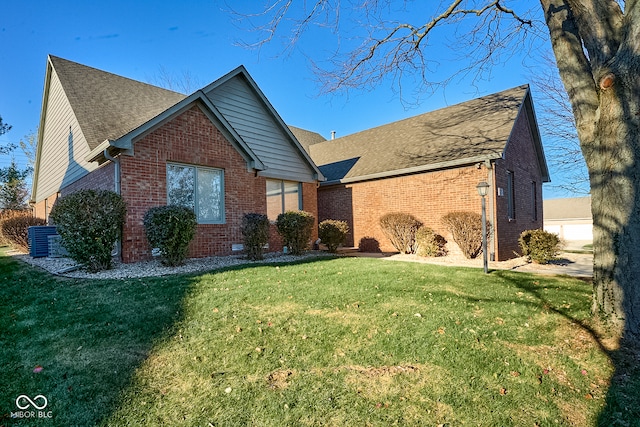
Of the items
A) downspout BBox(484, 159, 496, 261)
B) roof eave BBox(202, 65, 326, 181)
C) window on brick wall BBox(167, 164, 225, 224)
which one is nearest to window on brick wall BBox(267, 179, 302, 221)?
roof eave BBox(202, 65, 326, 181)

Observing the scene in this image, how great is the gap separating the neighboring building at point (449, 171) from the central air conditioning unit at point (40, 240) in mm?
10240

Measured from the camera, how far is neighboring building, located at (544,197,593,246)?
29.2 metres

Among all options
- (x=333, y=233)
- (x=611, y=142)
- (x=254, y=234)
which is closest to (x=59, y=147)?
(x=254, y=234)

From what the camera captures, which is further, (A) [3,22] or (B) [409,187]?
(B) [409,187]

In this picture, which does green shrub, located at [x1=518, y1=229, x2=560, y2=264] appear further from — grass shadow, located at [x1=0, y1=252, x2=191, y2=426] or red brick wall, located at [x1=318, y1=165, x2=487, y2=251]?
grass shadow, located at [x1=0, y1=252, x2=191, y2=426]

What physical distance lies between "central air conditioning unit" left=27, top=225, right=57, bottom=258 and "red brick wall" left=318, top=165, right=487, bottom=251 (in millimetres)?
10165

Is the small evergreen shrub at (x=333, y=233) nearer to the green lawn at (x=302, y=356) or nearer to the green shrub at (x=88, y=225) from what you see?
the green lawn at (x=302, y=356)

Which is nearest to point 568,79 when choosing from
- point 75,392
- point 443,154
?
point 75,392

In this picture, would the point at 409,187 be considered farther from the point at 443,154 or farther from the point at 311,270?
the point at 311,270

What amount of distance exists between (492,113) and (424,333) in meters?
11.6

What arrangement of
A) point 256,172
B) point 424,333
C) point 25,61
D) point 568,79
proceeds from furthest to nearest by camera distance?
point 25,61 < point 256,172 < point 568,79 < point 424,333

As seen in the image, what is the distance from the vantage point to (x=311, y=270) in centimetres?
728

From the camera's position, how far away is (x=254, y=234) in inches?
353

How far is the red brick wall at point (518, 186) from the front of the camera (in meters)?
10.9
